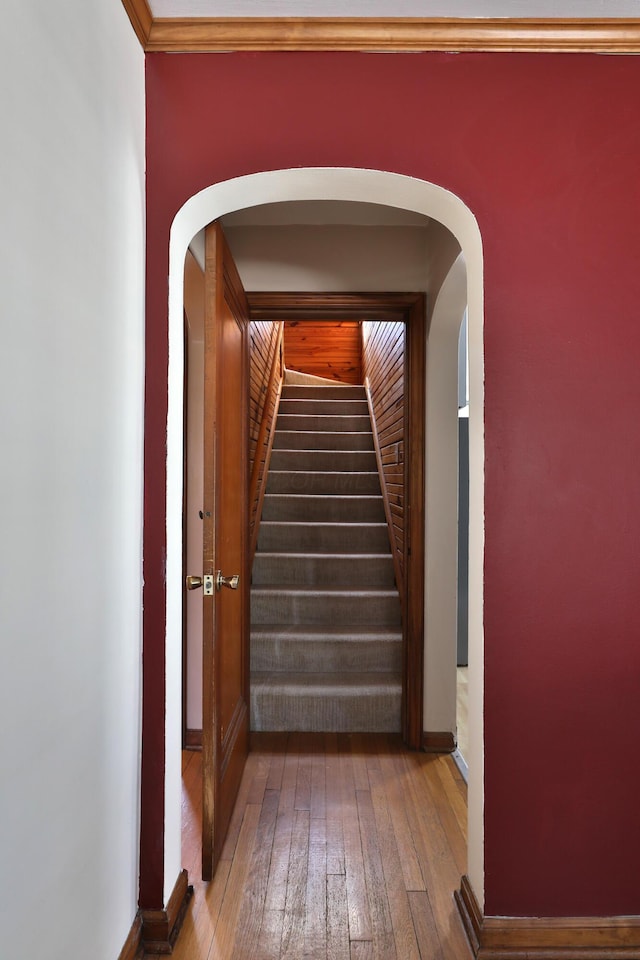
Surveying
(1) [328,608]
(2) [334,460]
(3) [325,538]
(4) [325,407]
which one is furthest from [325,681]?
(4) [325,407]

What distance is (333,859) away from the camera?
2264mm

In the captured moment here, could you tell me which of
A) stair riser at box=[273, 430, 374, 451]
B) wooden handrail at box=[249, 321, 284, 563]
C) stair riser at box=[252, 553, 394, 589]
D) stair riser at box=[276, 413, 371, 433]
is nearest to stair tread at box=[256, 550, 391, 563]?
stair riser at box=[252, 553, 394, 589]

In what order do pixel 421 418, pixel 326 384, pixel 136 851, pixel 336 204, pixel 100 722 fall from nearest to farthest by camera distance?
pixel 100 722
pixel 136 851
pixel 336 204
pixel 421 418
pixel 326 384

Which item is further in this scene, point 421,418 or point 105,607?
point 421,418

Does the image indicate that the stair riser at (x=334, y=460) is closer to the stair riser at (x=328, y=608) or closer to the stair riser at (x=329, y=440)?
A: the stair riser at (x=329, y=440)

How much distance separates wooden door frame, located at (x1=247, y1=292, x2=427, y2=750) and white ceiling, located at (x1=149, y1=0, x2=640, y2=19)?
147 cm

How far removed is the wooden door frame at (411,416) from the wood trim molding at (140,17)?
4.77ft

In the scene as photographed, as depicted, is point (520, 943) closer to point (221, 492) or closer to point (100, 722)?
point (100, 722)

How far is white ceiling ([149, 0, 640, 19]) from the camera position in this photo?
69.9 inches

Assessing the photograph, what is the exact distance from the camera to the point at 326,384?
6590 mm

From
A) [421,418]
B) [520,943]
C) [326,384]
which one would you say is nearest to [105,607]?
[520,943]

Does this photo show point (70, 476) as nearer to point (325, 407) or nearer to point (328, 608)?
point (328, 608)

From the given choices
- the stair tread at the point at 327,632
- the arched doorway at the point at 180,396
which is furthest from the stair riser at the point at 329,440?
the arched doorway at the point at 180,396

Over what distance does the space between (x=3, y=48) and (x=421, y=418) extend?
251 centimetres
